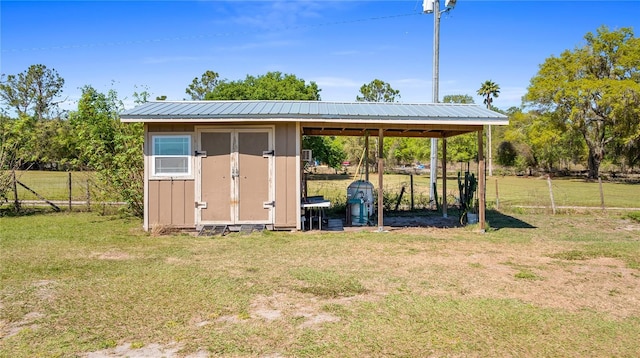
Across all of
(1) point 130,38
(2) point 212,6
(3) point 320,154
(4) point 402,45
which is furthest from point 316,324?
(3) point 320,154

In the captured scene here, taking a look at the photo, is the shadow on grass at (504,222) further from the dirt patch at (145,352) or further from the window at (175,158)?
the dirt patch at (145,352)

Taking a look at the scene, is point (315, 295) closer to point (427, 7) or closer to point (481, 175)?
point (481, 175)

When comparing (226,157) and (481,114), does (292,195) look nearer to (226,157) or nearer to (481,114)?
(226,157)

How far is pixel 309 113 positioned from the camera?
399 inches

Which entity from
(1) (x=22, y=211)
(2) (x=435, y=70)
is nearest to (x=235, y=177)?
(1) (x=22, y=211)

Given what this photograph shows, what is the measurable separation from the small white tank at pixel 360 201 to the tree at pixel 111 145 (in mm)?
5462

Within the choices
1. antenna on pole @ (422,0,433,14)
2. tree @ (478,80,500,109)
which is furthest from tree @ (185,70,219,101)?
antenna on pole @ (422,0,433,14)

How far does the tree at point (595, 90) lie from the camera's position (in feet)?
115

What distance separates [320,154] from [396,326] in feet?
93.3

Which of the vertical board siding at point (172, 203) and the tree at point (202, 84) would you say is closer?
the vertical board siding at point (172, 203)

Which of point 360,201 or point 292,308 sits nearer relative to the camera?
point 292,308

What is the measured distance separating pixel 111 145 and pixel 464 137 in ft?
133

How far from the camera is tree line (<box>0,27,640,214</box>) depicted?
12.4 m

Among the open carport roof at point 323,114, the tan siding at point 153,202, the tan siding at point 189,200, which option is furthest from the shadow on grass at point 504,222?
the tan siding at point 153,202
